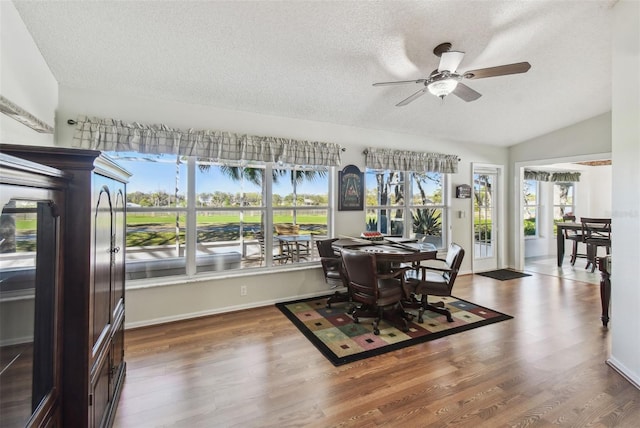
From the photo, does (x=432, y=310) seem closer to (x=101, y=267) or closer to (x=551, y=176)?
(x=101, y=267)

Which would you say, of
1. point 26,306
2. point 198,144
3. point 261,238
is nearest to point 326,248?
point 261,238

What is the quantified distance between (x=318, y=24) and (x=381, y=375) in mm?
2831

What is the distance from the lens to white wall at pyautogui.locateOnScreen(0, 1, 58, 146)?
1.93m

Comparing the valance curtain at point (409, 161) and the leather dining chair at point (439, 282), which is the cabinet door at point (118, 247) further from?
the valance curtain at point (409, 161)

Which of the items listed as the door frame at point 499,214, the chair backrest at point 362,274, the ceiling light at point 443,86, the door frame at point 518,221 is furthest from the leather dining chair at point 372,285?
the door frame at point 518,221

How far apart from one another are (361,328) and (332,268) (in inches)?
35.0

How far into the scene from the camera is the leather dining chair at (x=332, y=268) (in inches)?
145

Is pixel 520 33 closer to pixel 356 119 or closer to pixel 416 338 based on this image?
pixel 356 119

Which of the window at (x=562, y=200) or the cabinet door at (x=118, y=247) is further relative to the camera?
the window at (x=562, y=200)

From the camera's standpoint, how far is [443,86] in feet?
8.51

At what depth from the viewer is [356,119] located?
426 cm

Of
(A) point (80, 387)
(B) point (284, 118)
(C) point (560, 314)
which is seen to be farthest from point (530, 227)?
(A) point (80, 387)

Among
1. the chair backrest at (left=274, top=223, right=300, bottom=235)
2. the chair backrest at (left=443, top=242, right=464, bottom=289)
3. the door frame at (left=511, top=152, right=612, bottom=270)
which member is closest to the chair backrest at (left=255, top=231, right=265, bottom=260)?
the chair backrest at (left=274, top=223, right=300, bottom=235)

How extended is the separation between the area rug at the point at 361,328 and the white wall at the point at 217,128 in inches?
14.8
